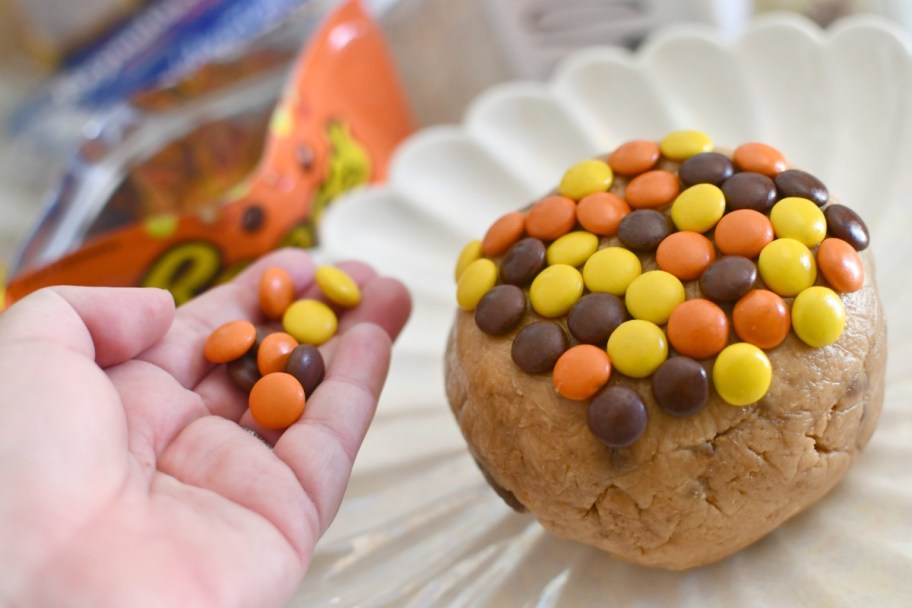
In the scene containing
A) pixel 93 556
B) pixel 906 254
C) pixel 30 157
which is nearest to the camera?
pixel 93 556

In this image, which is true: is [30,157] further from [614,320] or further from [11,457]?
[614,320]

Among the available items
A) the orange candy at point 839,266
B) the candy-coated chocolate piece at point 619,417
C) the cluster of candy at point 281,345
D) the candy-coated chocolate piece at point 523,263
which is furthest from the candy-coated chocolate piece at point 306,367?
the orange candy at point 839,266

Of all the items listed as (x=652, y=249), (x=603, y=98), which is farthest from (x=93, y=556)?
(x=603, y=98)

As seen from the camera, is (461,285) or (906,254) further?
(906,254)

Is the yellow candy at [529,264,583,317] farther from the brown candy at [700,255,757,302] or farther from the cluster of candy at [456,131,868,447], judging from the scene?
the brown candy at [700,255,757,302]

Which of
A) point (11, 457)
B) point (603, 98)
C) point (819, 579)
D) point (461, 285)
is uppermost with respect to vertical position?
point (11, 457)

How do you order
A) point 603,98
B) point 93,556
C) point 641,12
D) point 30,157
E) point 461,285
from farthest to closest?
point 30,157, point 641,12, point 603,98, point 461,285, point 93,556
